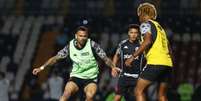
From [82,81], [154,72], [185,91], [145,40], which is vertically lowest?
[185,91]

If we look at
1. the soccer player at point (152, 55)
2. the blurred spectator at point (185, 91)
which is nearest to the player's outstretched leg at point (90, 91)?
the soccer player at point (152, 55)

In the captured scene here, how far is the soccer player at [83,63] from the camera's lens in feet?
45.8

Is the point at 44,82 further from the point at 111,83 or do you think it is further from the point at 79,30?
the point at 79,30

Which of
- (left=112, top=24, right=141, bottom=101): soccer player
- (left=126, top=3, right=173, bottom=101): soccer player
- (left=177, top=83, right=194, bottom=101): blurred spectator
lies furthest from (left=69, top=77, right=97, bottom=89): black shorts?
(left=177, top=83, right=194, bottom=101): blurred spectator

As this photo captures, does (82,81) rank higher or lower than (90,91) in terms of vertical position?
higher

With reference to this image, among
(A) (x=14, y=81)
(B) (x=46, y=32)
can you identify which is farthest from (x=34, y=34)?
(A) (x=14, y=81)

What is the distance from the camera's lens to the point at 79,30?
13945mm

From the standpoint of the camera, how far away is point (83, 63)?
46.0 feet

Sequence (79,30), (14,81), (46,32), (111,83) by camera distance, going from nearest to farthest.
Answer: (79,30) → (111,83) → (14,81) → (46,32)

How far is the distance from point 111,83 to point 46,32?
Answer: 14.9 feet

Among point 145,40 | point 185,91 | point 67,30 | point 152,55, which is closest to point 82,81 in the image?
point 152,55

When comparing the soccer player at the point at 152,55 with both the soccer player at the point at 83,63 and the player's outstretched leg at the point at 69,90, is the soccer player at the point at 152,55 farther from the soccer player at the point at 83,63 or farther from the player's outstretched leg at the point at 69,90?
the player's outstretched leg at the point at 69,90

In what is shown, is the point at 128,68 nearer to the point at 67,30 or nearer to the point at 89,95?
the point at 89,95

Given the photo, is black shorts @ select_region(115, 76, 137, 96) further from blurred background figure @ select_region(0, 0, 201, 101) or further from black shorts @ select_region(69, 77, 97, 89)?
blurred background figure @ select_region(0, 0, 201, 101)
